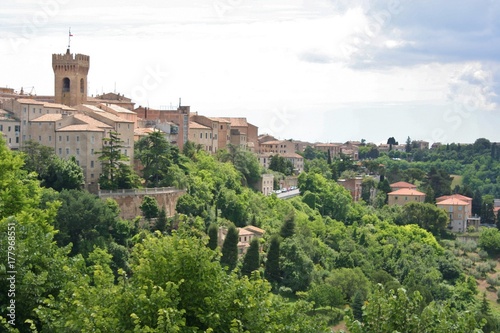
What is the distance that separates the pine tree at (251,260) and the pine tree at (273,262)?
171 cm

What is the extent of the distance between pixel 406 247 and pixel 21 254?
52.0 metres

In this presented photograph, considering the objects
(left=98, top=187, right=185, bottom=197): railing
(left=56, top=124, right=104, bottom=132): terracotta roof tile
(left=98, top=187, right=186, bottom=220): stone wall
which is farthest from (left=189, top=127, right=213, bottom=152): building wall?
(left=56, top=124, right=104, bottom=132): terracotta roof tile

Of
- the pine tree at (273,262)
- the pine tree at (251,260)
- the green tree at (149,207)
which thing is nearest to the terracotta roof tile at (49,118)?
the green tree at (149,207)

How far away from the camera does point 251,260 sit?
4844cm

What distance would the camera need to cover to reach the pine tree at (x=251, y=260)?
48250 mm

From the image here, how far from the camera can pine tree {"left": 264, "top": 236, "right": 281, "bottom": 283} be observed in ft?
165

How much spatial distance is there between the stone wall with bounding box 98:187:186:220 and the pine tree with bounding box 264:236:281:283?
6234mm

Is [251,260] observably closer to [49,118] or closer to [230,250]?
[230,250]

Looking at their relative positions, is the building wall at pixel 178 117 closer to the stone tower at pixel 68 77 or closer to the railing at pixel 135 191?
→ the stone tower at pixel 68 77

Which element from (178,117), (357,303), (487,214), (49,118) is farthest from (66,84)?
(487,214)

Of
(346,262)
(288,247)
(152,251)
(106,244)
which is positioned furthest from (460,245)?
(152,251)

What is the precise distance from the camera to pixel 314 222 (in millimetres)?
65062

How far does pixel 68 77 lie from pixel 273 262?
20815 mm

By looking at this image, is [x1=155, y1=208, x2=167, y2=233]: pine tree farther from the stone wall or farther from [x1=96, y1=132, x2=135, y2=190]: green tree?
[x1=96, y1=132, x2=135, y2=190]: green tree
